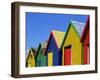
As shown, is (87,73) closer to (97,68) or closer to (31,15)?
(97,68)

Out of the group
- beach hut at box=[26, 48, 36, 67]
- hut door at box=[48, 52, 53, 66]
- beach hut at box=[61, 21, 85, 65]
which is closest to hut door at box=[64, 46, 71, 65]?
beach hut at box=[61, 21, 85, 65]

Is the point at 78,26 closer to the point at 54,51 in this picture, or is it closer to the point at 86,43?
the point at 86,43

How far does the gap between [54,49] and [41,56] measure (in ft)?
0.37

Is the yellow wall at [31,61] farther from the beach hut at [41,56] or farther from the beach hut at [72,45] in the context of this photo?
the beach hut at [72,45]

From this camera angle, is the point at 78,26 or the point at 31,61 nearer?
the point at 31,61

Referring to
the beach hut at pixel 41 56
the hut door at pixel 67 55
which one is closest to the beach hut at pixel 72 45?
the hut door at pixel 67 55

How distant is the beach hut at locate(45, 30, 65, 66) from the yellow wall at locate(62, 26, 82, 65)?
6 centimetres

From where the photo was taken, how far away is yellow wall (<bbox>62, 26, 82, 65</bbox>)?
1973 millimetres

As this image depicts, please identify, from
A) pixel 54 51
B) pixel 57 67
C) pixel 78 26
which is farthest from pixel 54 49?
pixel 78 26

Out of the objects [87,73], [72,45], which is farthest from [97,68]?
[72,45]

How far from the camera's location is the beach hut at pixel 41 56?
6.13ft

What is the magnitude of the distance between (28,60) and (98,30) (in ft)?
2.04

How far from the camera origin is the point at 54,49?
193cm

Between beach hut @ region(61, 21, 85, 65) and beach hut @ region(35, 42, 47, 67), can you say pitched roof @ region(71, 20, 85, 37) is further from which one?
beach hut @ region(35, 42, 47, 67)
